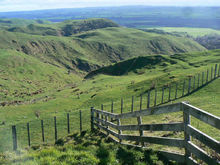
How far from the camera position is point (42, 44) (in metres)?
168

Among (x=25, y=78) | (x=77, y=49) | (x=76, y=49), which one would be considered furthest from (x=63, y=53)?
(x=25, y=78)

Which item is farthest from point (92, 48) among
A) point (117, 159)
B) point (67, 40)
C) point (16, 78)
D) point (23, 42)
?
point (117, 159)

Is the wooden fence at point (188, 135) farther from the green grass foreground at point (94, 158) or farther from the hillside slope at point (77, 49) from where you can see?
the hillside slope at point (77, 49)

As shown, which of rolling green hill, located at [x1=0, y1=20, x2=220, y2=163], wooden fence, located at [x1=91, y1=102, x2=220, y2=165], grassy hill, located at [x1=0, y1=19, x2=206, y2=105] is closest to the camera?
wooden fence, located at [x1=91, y1=102, x2=220, y2=165]

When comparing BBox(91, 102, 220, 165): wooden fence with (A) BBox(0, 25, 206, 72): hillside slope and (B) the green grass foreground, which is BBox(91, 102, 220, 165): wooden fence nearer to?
(B) the green grass foreground

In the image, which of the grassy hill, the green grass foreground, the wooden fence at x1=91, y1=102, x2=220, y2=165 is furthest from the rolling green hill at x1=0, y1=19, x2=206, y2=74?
the wooden fence at x1=91, y1=102, x2=220, y2=165

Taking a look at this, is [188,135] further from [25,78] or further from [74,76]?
[74,76]

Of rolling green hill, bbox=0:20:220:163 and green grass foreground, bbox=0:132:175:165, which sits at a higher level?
green grass foreground, bbox=0:132:175:165

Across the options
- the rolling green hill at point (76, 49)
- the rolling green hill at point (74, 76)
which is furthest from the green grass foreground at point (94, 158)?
the rolling green hill at point (76, 49)

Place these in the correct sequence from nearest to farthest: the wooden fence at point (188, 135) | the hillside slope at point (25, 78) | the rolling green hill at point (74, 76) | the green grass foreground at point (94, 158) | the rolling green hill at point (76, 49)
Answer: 1. the wooden fence at point (188, 135)
2. the green grass foreground at point (94, 158)
3. the rolling green hill at point (74, 76)
4. the hillside slope at point (25, 78)
5. the rolling green hill at point (76, 49)

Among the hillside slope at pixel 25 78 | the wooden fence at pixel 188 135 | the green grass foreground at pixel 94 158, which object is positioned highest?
the wooden fence at pixel 188 135

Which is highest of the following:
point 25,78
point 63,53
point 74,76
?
point 63,53

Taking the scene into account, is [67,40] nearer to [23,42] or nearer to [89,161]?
[23,42]

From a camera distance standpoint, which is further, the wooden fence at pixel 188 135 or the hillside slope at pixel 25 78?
the hillside slope at pixel 25 78
